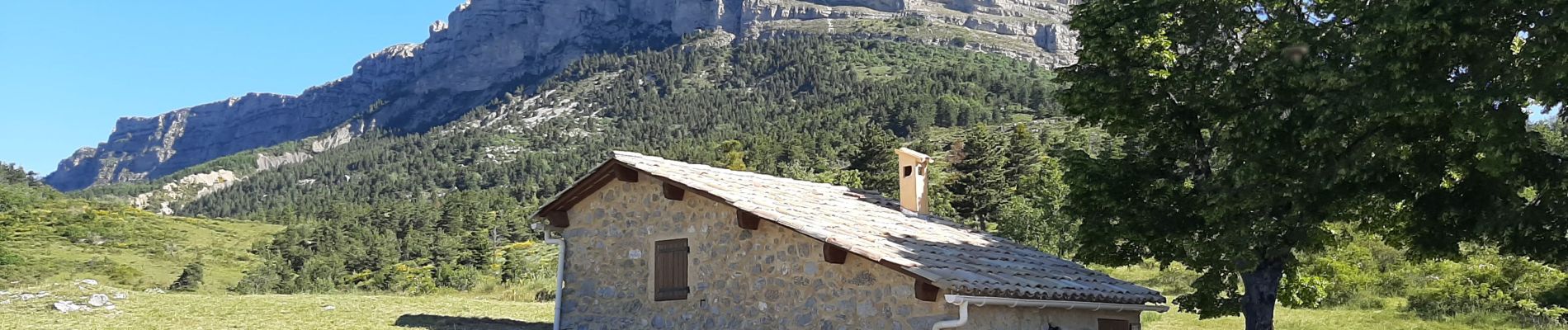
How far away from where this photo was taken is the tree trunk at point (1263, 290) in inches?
624

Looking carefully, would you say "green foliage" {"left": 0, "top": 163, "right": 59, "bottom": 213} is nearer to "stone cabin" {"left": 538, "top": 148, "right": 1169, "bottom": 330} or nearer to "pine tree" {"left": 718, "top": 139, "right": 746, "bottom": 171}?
"pine tree" {"left": 718, "top": 139, "right": 746, "bottom": 171}

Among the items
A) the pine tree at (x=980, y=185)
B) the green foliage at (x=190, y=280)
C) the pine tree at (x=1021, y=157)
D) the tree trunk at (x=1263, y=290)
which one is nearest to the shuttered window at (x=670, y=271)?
the tree trunk at (x=1263, y=290)

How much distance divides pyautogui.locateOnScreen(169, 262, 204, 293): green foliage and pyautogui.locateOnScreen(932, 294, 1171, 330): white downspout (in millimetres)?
40962

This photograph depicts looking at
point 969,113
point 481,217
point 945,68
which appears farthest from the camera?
point 945,68

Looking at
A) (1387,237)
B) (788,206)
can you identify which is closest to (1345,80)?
(1387,237)

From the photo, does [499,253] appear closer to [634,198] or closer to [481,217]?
[481,217]

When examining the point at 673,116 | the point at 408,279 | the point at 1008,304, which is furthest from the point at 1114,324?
the point at 673,116

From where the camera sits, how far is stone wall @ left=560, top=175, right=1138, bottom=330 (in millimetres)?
12953

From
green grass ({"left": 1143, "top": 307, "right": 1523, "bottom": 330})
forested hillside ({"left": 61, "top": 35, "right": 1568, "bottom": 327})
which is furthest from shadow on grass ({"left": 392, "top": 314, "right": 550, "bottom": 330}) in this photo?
green grass ({"left": 1143, "top": 307, "right": 1523, "bottom": 330})

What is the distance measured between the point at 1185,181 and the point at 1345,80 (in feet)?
12.3

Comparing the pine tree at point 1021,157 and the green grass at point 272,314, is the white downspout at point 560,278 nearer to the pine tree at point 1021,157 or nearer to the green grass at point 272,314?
the green grass at point 272,314

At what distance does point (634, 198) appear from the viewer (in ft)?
52.6

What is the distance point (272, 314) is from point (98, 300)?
10.2 feet

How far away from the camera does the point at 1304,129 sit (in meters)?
Result: 13.7
